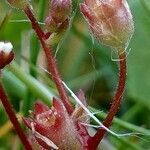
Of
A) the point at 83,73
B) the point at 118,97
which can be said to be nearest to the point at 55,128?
the point at 118,97

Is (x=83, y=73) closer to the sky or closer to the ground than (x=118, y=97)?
closer to the ground

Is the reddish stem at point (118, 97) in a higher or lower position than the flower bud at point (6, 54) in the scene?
lower

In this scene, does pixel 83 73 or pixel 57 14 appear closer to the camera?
pixel 57 14

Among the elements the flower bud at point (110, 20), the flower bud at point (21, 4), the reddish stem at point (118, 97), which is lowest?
the reddish stem at point (118, 97)

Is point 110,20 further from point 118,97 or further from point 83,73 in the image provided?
point 83,73

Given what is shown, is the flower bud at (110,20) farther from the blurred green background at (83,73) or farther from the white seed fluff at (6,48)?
the blurred green background at (83,73)

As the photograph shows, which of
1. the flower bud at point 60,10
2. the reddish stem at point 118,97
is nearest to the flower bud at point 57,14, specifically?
the flower bud at point 60,10
